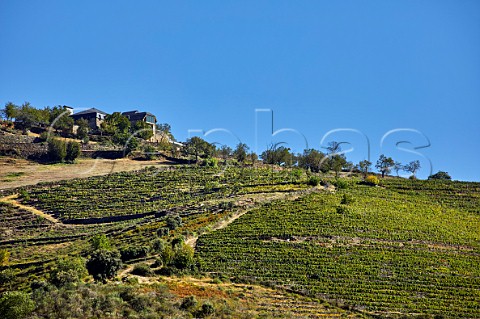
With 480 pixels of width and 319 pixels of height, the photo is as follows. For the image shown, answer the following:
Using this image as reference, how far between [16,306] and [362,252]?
128ft

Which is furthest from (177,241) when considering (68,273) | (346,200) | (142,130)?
(142,130)

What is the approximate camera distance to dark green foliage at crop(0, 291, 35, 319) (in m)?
27.9

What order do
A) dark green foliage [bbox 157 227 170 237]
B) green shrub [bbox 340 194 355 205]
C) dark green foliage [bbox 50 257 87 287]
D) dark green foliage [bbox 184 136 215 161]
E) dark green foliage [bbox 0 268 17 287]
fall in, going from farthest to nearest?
dark green foliage [bbox 184 136 215 161] → green shrub [bbox 340 194 355 205] → dark green foliage [bbox 157 227 170 237] → dark green foliage [bbox 0 268 17 287] → dark green foliage [bbox 50 257 87 287]

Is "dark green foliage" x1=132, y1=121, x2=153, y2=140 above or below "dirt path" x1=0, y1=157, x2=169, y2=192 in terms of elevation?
above

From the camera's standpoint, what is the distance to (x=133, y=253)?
159 ft

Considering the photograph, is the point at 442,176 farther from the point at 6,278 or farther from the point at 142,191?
the point at 6,278

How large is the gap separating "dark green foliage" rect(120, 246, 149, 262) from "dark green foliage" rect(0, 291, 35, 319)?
19.0 metres

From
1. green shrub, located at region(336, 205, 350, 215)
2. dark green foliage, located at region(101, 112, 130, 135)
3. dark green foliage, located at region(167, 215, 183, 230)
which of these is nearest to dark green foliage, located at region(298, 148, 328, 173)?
green shrub, located at region(336, 205, 350, 215)

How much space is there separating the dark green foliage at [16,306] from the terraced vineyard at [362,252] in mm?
22733

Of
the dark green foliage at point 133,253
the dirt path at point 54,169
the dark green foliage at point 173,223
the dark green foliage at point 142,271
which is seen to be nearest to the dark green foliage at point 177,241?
the dark green foliage at point 133,253

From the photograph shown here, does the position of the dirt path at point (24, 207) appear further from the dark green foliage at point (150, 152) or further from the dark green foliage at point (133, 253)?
the dark green foliage at point (150, 152)

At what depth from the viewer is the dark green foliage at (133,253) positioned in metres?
48.2

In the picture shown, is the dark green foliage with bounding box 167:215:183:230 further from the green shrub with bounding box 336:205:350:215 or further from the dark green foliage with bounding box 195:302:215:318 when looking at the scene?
the dark green foliage with bounding box 195:302:215:318

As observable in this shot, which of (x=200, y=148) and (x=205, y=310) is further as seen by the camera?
(x=200, y=148)
